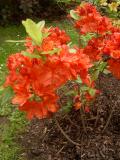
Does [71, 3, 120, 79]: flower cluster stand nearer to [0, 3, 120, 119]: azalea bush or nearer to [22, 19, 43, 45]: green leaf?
[0, 3, 120, 119]: azalea bush

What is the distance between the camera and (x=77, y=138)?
12.5ft

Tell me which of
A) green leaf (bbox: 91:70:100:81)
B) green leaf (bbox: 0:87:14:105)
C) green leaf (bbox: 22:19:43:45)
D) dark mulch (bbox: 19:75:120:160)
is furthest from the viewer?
dark mulch (bbox: 19:75:120:160)

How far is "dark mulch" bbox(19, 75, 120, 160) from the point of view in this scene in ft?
12.2

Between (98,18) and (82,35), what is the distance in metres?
0.32

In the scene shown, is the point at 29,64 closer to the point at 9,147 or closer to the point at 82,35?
the point at 82,35

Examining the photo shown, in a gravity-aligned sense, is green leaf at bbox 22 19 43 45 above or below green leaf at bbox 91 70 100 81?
above

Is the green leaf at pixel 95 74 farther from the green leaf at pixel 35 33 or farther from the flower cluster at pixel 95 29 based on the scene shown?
the green leaf at pixel 35 33

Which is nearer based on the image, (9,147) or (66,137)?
(66,137)

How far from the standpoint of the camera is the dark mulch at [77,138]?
146 inches

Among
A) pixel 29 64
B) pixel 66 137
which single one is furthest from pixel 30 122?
pixel 29 64

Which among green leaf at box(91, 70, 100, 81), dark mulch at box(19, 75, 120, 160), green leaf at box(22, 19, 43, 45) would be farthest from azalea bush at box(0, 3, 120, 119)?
dark mulch at box(19, 75, 120, 160)

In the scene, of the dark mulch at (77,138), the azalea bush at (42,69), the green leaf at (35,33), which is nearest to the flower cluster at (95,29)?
the azalea bush at (42,69)

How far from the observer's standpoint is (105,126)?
3.82 m

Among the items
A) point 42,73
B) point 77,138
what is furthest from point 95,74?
point 42,73
